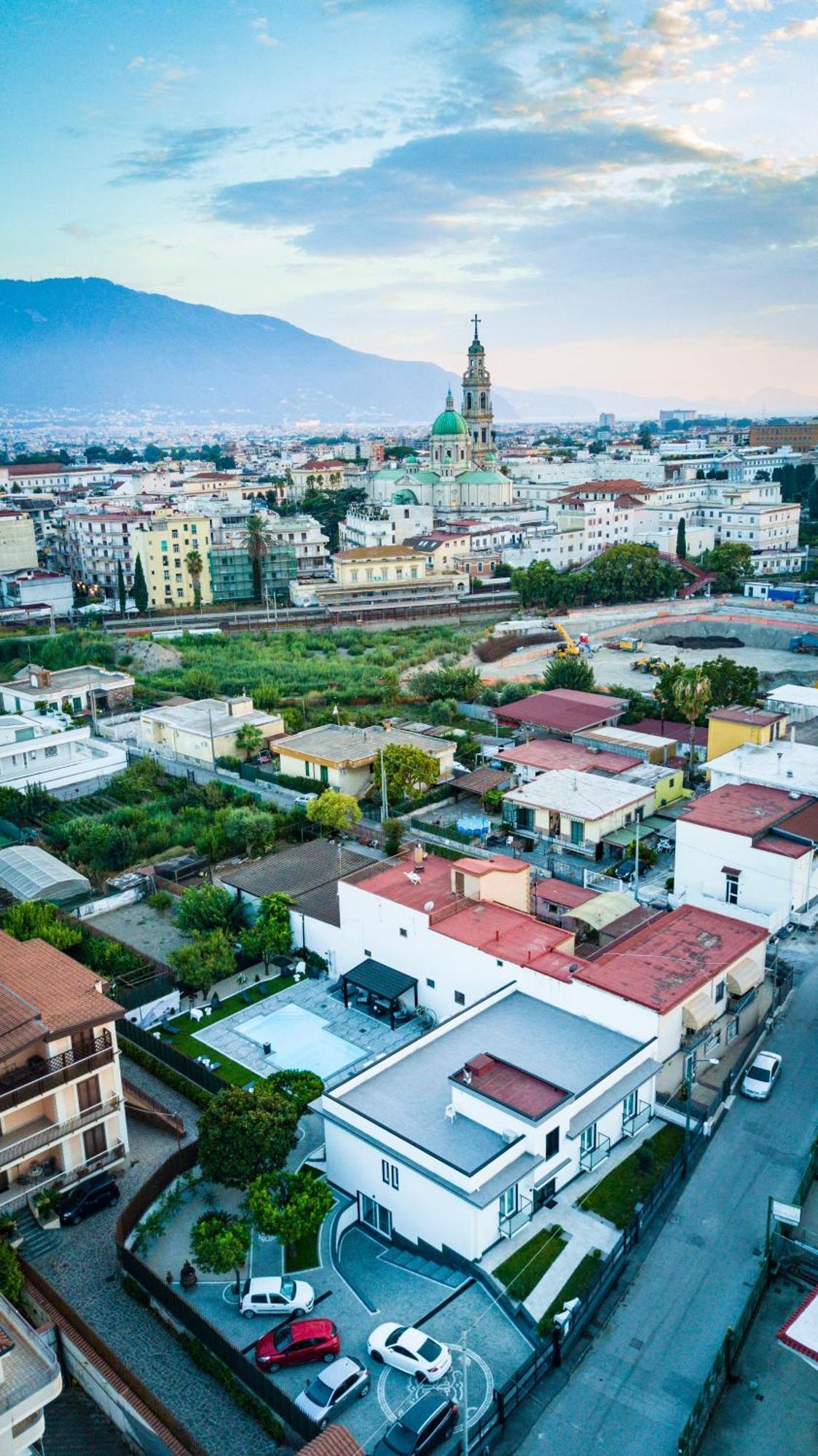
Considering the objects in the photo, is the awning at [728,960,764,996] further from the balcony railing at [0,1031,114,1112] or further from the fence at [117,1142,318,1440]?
the balcony railing at [0,1031,114,1112]

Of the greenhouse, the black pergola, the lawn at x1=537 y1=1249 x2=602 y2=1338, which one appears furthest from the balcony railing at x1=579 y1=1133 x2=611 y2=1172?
the greenhouse

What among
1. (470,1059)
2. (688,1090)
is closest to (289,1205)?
(470,1059)

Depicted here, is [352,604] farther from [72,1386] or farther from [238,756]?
[72,1386]

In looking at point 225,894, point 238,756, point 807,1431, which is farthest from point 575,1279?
point 238,756

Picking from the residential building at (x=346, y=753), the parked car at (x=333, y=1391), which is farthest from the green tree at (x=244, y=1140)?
the residential building at (x=346, y=753)

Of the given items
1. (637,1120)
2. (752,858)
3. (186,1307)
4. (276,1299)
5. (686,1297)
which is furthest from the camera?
(752,858)

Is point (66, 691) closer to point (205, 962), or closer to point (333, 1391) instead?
point (205, 962)
